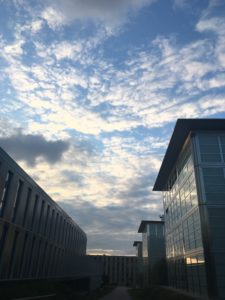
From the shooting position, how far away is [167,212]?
3988cm

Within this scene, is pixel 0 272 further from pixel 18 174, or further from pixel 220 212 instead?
pixel 220 212

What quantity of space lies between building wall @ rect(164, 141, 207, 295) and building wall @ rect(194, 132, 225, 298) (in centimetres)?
100

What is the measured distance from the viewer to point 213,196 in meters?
23.1

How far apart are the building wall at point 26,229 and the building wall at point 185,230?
13717 millimetres

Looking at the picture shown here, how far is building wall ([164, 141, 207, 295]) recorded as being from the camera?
23786 millimetres

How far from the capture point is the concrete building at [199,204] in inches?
839

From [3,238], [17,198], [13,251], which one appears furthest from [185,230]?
[3,238]

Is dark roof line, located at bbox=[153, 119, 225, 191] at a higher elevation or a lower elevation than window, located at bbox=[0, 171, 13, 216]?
higher

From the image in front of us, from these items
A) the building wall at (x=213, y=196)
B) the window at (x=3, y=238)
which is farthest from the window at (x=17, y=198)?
the building wall at (x=213, y=196)

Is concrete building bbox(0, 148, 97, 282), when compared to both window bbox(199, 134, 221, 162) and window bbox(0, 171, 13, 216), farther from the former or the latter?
window bbox(199, 134, 221, 162)

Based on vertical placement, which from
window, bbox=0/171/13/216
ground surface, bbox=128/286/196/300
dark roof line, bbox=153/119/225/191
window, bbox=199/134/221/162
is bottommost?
ground surface, bbox=128/286/196/300

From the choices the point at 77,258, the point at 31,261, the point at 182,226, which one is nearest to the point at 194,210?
the point at 182,226

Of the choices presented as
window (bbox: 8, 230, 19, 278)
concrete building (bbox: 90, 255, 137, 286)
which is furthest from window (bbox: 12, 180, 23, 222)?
concrete building (bbox: 90, 255, 137, 286)

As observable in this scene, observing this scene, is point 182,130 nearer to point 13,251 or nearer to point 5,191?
point 5,191
